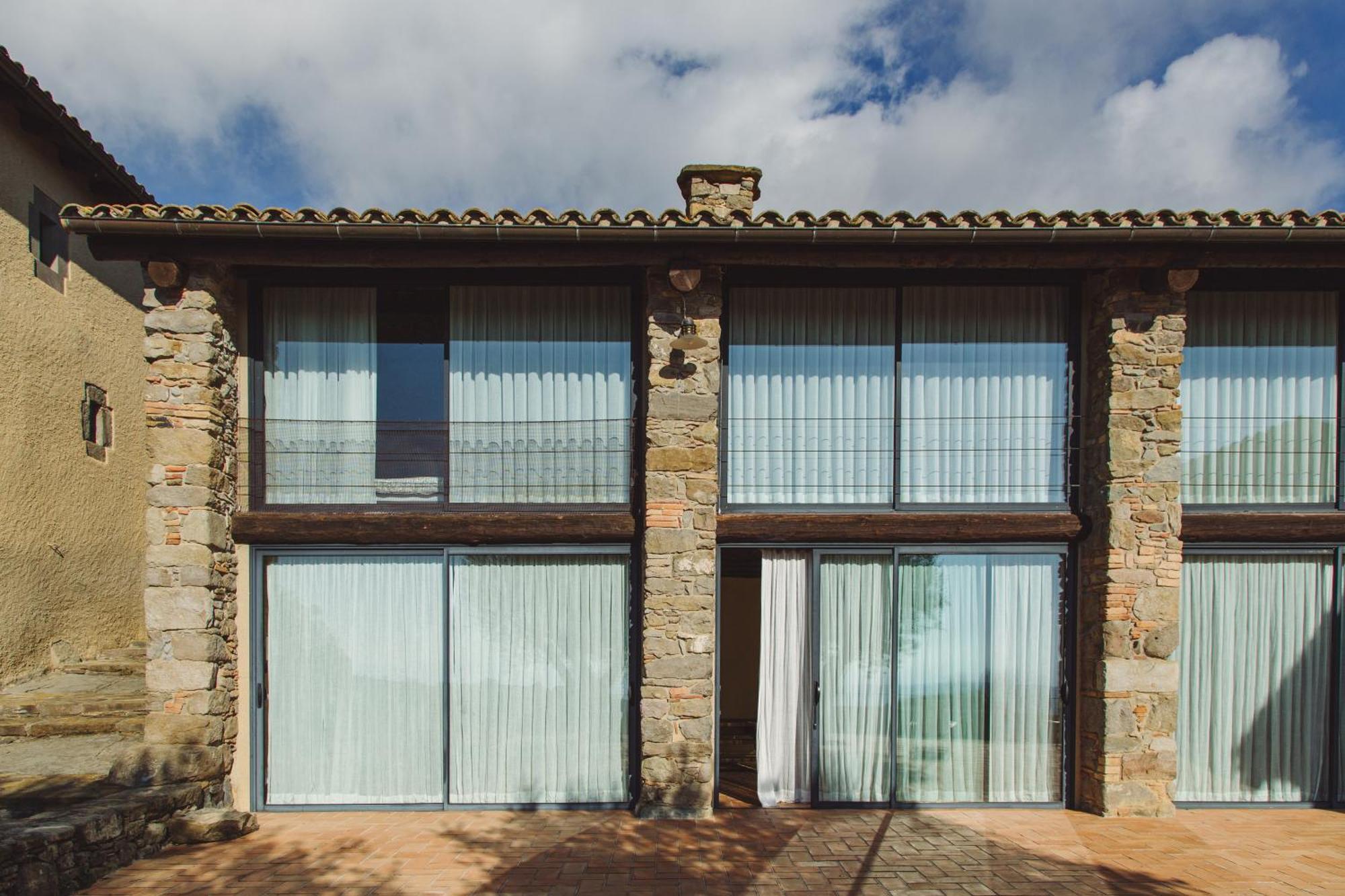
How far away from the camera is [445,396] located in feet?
21.1

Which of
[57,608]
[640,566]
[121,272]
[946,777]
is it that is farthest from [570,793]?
[121,272]

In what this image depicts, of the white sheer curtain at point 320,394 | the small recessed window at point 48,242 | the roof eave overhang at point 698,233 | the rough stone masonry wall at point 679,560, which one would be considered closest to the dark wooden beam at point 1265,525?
the roof eave overhang at point 698,233

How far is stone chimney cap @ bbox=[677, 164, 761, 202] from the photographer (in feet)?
20.8

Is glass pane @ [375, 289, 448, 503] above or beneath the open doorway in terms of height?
above

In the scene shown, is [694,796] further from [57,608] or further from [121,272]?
[121,272]

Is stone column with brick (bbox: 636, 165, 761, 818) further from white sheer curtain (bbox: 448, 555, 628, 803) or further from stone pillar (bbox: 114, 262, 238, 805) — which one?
stone pillar (bbox: 114, 262, 238, 805)

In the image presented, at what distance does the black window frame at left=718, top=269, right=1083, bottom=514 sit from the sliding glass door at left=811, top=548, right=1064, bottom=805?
16.6 inches

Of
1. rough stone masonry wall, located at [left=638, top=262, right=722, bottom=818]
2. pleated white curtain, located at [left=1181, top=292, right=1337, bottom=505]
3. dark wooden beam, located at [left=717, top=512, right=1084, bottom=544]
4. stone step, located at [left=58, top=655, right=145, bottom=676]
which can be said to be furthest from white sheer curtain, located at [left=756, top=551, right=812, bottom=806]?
stone step, located at [left=58, top=655, right=145, bottom=676]

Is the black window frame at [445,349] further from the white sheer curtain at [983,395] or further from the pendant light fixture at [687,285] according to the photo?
the white sheer curtain at [983,395]

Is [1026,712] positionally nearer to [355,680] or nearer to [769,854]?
[769,854]

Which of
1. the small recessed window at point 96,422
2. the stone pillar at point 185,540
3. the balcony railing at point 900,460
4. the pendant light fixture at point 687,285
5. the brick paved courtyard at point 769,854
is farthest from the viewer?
the small recessed window at point 96,422

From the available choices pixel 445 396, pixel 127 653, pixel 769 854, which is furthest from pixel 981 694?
pixel 127 653

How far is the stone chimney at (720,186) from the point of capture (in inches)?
250

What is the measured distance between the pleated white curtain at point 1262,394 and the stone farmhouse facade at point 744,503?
3 centimetres
